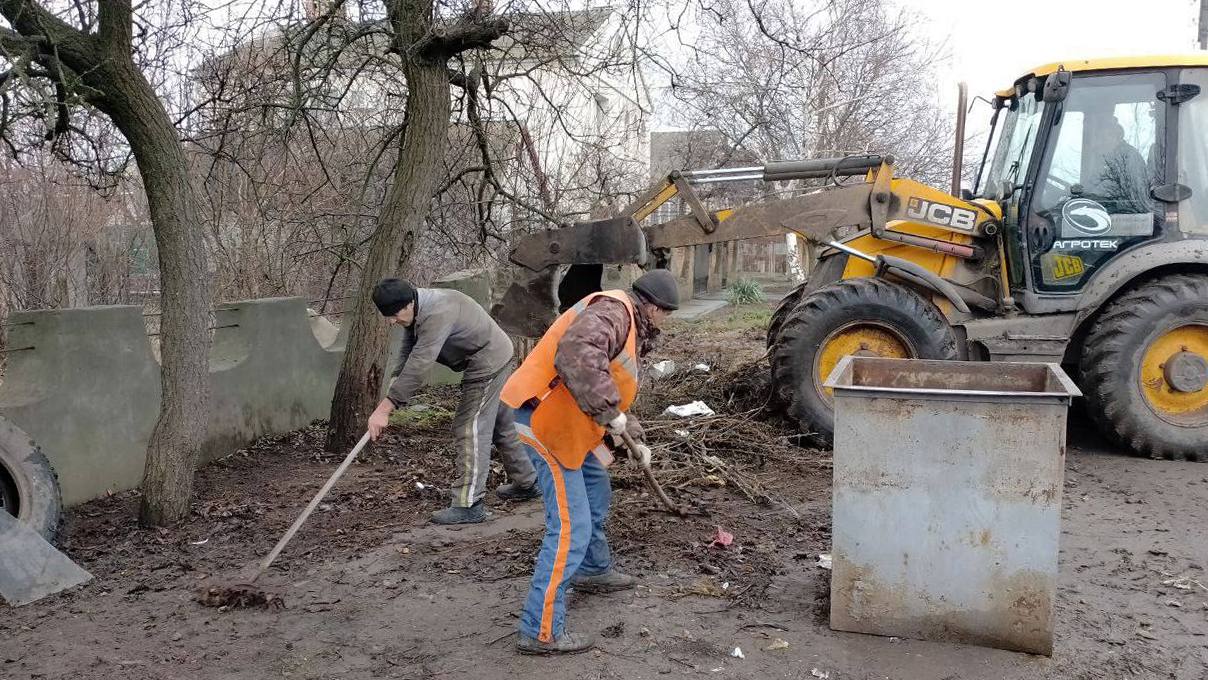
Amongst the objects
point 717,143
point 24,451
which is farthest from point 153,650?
point 717,143

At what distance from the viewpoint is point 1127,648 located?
366 cm

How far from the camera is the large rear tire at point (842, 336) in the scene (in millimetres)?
6555

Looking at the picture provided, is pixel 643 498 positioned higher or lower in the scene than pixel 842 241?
lower

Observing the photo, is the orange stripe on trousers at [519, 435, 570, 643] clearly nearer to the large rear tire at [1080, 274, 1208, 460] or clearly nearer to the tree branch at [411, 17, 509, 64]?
the tree branch at [411, 17, 509, 64]

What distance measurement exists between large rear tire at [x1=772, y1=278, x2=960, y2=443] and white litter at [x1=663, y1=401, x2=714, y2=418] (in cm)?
65

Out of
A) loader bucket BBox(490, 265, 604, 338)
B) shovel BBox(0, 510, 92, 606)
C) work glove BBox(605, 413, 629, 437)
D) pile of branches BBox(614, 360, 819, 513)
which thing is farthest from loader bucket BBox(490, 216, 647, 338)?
shovel BBox(0, 510, 92, 606)

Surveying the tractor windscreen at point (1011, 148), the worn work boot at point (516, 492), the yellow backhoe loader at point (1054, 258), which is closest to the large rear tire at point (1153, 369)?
the yellow backhoe loader at point (1054, 258)

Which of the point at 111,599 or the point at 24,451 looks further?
the point at 24,451

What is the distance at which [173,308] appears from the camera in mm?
5082

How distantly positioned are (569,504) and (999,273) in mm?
4736

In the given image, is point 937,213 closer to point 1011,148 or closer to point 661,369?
point 1011,148

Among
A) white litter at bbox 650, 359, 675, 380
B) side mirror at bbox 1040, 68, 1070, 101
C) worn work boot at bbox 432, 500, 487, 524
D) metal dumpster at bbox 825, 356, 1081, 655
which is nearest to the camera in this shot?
metal dumpster at bbox 825, 356, 1081, 655

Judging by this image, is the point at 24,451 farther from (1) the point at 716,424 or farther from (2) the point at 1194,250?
(2) the point at 1194,250

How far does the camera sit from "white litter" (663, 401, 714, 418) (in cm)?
708
